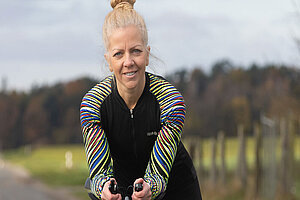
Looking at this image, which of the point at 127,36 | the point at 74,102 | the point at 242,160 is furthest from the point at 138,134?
the point at 74,102

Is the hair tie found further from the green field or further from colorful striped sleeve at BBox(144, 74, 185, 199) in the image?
the green field

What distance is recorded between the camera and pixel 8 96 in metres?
83.9

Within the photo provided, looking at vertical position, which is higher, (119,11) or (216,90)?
(216,90)

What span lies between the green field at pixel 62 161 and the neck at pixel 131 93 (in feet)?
41.3

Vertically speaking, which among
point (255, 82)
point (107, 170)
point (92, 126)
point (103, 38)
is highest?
point (255, 82)

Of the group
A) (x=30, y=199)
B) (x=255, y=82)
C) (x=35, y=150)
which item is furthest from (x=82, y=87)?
(x=30, y=199)

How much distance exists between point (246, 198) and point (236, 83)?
45.9 meters

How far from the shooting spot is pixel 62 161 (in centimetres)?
5244

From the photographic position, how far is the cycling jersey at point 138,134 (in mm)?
3723

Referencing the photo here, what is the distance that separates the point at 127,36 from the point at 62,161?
164 feet

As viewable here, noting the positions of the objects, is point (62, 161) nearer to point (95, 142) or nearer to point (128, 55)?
point (95, 142)

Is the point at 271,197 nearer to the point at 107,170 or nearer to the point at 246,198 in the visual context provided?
the point at 246,198

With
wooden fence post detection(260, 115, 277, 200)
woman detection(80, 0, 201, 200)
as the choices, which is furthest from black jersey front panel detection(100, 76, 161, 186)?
wooden fence post detection(260, 115, 277, 200)

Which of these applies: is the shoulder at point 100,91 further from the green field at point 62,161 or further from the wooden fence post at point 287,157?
the green field at point 62,161
